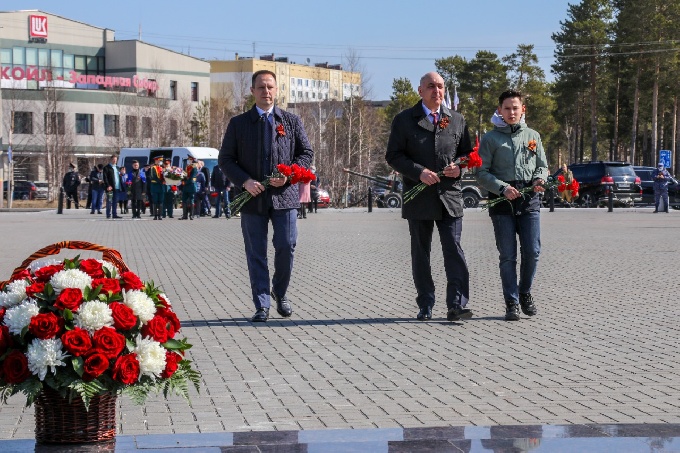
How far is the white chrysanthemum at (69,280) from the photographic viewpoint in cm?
499

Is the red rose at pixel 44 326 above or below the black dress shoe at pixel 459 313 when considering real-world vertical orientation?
above

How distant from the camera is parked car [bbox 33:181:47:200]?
82.1 m

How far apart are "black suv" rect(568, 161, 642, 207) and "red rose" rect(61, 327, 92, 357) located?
1703 inches

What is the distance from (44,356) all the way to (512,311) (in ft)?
21.0

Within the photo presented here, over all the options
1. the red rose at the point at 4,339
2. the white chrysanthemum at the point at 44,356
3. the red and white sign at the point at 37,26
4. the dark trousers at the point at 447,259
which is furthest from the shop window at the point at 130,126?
the white chrysanthemum at the point at 44,356

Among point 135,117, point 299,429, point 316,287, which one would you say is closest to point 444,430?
point 299,429

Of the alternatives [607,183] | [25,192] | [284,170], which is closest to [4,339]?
[284,170]

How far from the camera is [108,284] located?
5.06 metres

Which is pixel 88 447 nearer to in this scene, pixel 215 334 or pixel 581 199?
pixel 215 334

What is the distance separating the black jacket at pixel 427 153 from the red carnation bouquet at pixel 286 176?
73cm

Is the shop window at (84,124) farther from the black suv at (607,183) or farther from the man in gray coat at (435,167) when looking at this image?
the man in gray coat at (435,167)

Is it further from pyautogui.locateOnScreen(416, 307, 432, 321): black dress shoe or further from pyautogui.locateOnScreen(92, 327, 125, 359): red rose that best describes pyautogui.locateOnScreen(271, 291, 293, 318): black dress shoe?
pyautogui.locateOnScreen(92, 327, 125, 359): red rose

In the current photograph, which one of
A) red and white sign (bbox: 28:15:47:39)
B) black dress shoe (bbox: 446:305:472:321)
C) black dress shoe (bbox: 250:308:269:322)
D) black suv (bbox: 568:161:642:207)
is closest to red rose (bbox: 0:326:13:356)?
black dress shoe (bbox: 250:308:269:322)

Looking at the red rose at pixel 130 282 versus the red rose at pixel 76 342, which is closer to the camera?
the red rose at pixel 76 342
